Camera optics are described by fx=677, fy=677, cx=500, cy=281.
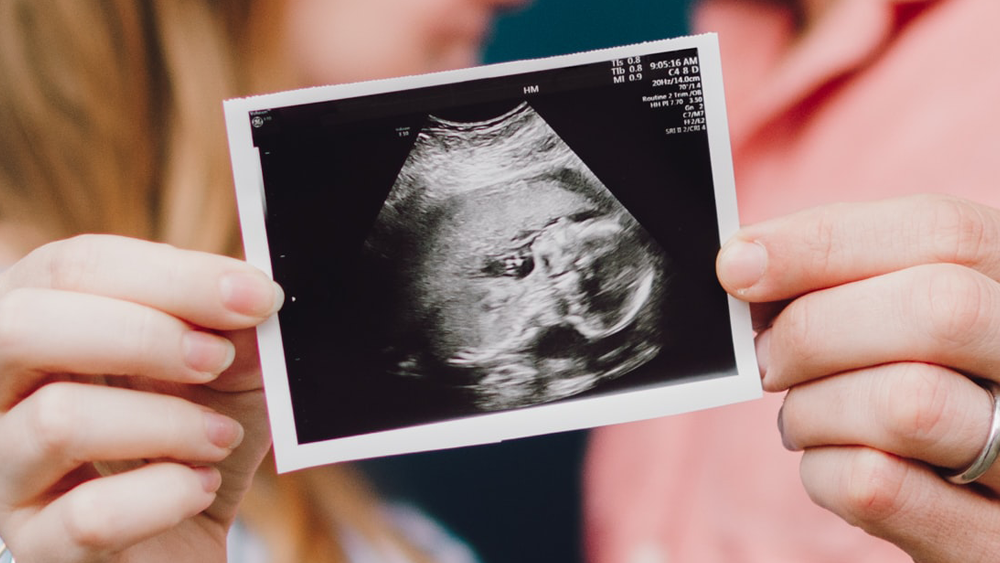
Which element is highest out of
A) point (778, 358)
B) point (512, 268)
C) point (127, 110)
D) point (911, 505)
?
point (127, 110)

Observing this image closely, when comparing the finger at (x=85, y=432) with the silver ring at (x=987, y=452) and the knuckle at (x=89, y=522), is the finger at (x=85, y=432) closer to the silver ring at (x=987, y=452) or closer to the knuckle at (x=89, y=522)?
the knuckle at (x=89, y=522)

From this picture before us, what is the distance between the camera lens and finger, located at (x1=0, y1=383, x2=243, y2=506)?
51 centimetres

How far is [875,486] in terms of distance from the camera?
52 centimetres

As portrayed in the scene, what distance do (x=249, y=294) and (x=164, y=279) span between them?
64mm

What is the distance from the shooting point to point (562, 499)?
35.5 inches

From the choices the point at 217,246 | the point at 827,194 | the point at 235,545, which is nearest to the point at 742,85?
the point at 827,194

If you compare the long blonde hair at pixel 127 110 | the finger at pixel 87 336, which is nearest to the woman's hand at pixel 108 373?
the finger at pixel 87 336

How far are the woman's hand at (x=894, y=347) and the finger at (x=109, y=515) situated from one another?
469mm

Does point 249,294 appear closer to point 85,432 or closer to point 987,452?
point 85,432

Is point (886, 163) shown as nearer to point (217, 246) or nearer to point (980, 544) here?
point (980, 544)

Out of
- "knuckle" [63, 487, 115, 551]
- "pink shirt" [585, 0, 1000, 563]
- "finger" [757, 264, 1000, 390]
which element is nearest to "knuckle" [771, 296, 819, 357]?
"finger" [757, 264, 1000, 390]

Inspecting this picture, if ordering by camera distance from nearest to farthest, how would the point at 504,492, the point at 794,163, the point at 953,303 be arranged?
the point at 953,303, the point at 794,163, the point at 504,492

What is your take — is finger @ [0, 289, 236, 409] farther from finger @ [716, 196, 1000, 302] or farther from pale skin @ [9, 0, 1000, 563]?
finger @ [716, 196, 1000, 302]

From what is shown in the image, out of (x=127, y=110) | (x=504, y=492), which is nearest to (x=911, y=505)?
(x=504, y=492)
